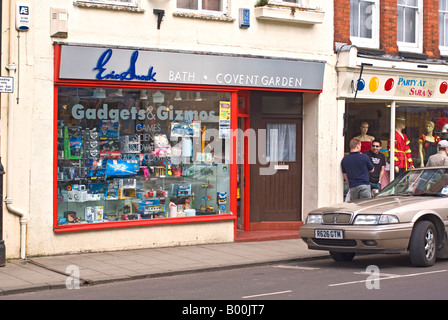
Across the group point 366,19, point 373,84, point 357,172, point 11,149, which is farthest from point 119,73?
point 366,19

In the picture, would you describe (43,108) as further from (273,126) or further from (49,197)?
(273,126)

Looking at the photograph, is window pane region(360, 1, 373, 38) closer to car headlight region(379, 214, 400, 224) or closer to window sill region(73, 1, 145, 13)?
window sill region(73, 1, 145, 13)

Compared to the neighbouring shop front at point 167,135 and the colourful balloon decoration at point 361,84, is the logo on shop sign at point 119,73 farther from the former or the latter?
the colourful balloon decoration at point 361,84

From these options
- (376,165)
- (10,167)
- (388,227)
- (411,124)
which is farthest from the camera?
(411,124)

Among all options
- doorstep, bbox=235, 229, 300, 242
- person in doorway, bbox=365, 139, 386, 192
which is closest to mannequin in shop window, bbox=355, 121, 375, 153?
person in doorway, bbox=365, 139, 386, 192

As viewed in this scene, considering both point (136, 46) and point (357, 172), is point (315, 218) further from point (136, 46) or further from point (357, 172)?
point (136, 46)

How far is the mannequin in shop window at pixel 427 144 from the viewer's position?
18.3m

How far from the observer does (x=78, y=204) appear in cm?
1331

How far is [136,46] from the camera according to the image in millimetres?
13445

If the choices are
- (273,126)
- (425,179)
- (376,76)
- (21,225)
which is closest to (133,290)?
(21,225)

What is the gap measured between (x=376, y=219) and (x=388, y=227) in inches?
8.3

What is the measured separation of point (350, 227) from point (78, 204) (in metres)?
4.93

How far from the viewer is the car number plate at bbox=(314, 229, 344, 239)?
1108cm

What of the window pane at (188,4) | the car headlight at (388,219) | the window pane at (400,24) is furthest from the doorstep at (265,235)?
the window pane at (400,24)
